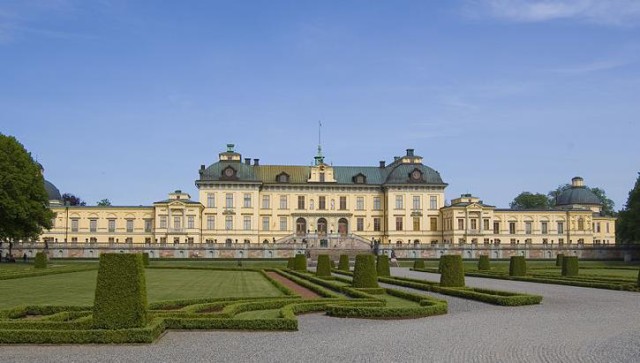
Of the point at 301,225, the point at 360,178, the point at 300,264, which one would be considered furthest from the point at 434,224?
the point at 300,264

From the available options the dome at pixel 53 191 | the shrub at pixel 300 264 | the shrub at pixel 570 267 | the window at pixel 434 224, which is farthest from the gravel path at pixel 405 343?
the dome at pixel 53 191

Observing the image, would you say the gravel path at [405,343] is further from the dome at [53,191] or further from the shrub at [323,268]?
the dome at [53,191]

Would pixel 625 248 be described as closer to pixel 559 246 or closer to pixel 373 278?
pixel 559 246

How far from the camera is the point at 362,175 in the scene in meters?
74.6

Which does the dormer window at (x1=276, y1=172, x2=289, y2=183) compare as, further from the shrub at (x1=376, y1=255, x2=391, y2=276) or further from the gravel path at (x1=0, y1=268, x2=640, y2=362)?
the gravel path at (x1=0, y1=268, x2=640, y2=362)

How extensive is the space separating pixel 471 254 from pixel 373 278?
44931 mm

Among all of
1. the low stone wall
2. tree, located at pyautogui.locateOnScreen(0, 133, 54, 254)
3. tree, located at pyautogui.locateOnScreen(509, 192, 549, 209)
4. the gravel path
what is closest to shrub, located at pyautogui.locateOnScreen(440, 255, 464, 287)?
the gravel path

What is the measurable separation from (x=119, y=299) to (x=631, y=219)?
5643 centimetres

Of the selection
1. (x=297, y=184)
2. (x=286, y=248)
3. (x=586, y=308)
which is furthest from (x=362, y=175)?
(x=586, y=308)

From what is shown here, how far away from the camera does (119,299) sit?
12.5m

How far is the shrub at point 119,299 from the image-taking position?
12.4 meters

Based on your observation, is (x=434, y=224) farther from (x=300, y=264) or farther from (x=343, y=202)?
(x=300, y=264)

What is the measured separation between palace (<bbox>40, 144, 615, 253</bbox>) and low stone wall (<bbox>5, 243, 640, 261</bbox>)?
6.59 ft

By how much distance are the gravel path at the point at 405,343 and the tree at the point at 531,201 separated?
3665 inches
